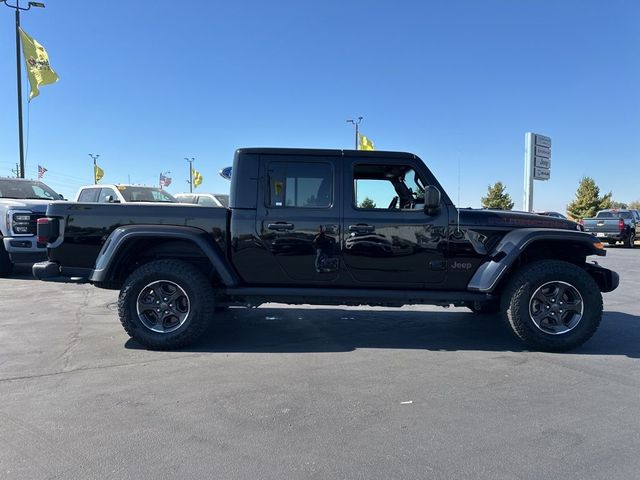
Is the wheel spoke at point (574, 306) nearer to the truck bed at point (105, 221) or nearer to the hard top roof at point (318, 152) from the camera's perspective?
the hard top roof at point (318, 152)

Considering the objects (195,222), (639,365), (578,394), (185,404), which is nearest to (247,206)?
(195,222)

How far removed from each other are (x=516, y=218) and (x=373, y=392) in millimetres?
2536

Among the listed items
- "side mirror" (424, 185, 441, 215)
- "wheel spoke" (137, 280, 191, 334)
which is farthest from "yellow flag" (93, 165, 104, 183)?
"side mirror" (424, 185, 441, 215)

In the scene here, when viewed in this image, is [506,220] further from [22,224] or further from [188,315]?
[22,224]

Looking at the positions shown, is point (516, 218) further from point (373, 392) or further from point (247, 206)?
point (247, 206)

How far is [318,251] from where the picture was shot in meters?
4.94

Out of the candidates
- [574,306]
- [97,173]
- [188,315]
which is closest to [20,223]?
[188,315]

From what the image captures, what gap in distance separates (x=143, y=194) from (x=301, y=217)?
9.53m

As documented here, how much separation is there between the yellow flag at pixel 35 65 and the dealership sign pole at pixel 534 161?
16.0 meters

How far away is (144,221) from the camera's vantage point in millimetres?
4922

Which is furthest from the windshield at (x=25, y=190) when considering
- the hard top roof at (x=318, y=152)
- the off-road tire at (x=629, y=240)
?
the off-road tire at (x=629, y=240)

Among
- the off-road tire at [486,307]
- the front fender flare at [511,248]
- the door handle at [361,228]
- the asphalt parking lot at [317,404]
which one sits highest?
the door handle at [361,228]

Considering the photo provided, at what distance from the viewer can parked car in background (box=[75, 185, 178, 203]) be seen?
1249 cm

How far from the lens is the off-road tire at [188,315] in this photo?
15.9 feet
